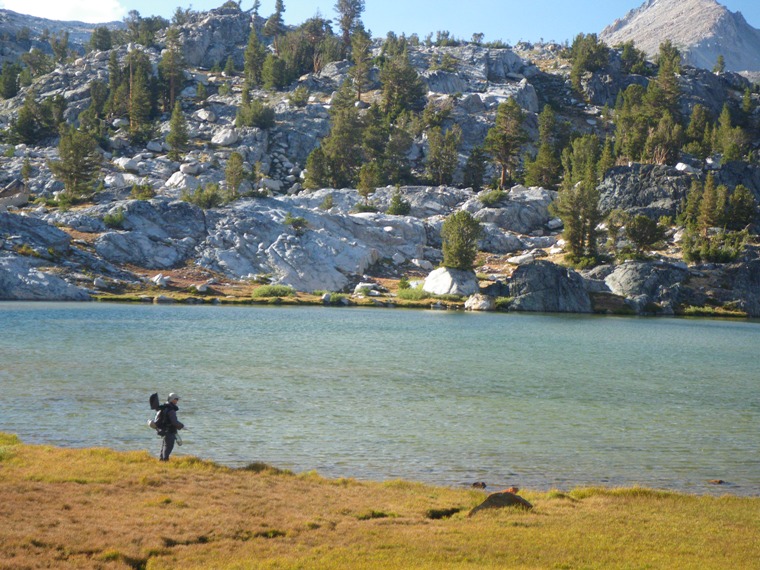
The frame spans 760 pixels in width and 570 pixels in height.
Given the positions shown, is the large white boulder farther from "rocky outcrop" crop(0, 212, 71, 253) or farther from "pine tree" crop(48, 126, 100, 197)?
"rocky outcrop" crop(0, 212, 71, 253)

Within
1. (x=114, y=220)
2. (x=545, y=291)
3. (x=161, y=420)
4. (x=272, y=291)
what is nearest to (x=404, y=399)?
(x=161, y=420)

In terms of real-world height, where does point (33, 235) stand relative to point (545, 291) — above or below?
above

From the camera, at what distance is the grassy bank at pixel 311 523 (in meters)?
13.6

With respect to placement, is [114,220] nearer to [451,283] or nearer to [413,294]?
[413,294]

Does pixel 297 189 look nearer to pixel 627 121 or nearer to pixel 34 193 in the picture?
pixel 34 193

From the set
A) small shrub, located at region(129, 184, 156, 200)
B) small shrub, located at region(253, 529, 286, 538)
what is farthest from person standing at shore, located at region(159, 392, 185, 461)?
small shrub, located at region(129, 184, 156, 200)

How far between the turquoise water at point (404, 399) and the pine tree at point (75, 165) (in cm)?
6491

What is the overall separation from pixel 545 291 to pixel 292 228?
138ft

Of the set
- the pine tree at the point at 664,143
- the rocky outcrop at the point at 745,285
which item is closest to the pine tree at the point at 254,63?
the pine tree at the point at 664,143

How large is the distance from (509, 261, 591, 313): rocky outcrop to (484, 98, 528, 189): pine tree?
4618 cm

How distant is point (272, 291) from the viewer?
96438mm

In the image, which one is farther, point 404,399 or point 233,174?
point 233,174

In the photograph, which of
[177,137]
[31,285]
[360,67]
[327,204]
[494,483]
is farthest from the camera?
[360,67]

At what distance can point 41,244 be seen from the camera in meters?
94.2
